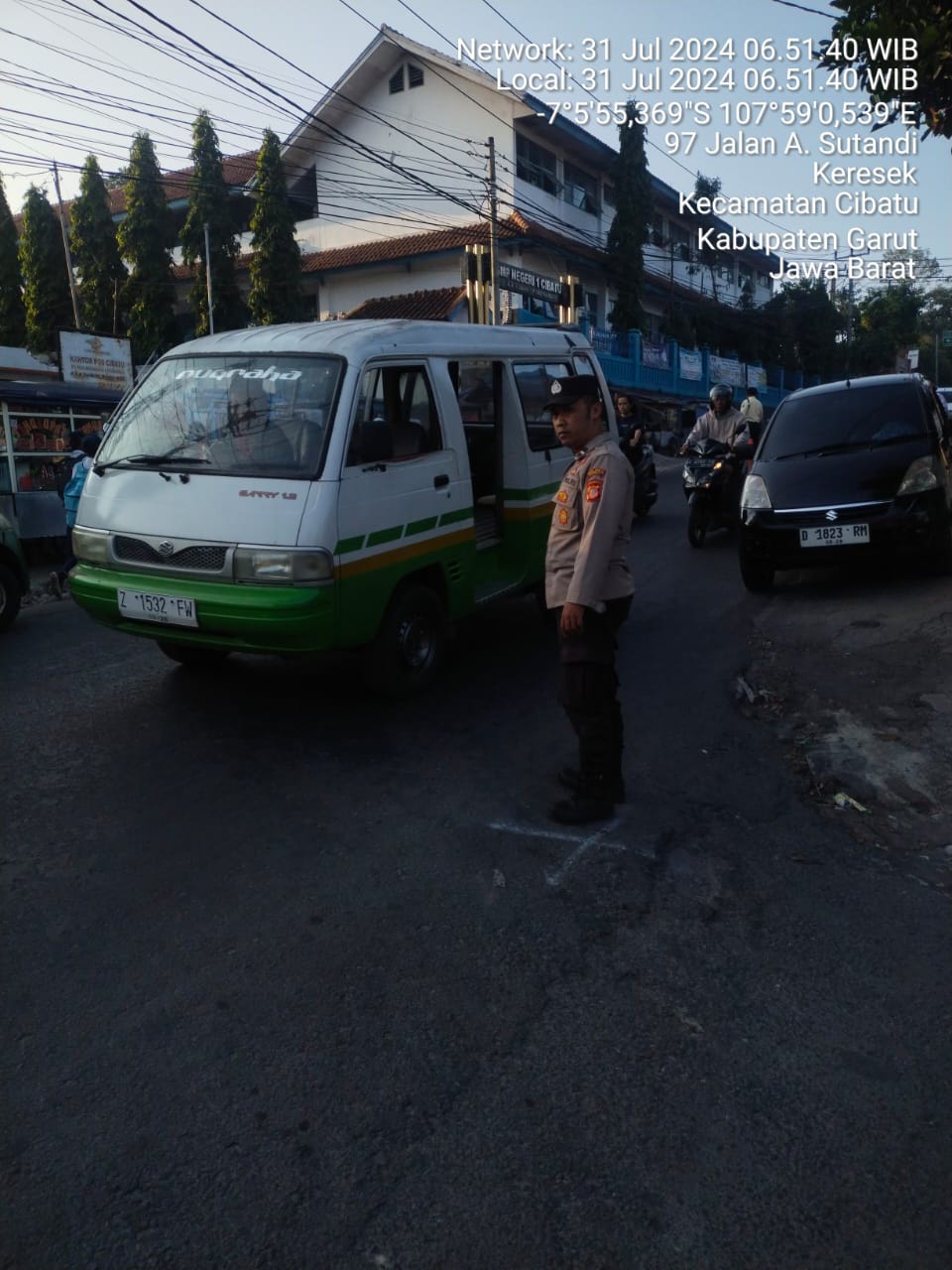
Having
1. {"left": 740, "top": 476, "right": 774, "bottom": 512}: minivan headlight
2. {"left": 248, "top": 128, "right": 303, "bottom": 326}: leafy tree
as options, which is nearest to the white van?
{"left": 740, "top": 476, "right": 774, "bottom": 512}: minivan headlight

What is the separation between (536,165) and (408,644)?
88.9 ft

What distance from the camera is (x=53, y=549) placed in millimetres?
13305

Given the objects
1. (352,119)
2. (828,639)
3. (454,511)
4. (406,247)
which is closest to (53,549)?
(454,511)

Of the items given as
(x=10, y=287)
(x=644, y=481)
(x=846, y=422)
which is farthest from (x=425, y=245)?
(x=846, y=422)

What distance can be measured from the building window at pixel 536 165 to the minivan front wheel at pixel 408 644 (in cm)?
2530

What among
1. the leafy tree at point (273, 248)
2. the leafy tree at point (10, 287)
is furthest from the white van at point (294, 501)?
the leafy tree at point (10, 287)

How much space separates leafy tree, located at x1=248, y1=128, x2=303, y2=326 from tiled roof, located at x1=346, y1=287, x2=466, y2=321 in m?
1.88

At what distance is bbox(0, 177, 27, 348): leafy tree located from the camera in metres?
31.3

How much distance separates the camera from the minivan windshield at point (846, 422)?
348 inches

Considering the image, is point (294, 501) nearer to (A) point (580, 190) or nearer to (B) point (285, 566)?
(B) point (285, 566)

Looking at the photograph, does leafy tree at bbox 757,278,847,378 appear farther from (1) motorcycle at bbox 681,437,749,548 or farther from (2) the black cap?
(2) the black cap

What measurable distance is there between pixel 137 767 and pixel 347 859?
1.53m

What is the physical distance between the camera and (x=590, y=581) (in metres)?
4.20

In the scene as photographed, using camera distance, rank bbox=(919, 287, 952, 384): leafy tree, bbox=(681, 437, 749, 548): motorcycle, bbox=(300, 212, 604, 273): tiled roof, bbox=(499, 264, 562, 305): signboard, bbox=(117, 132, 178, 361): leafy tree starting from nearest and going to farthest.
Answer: bbox=(681, 437, 749, 548): motorcycle → bbox=(499, 264, 562, 305): signboard → bbox=(300, 212, 604, 273): tiled roof → bbox=(117, 132, 178, 361): leafy tree → bbox=(919, 287, 952, 384): leafy tree
